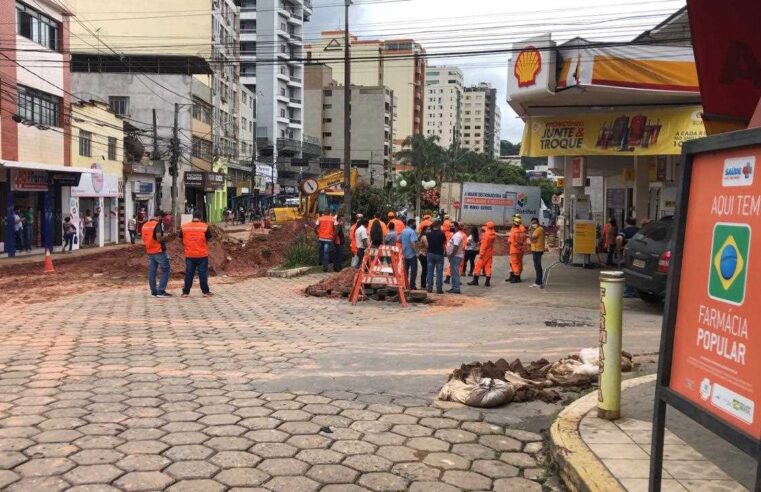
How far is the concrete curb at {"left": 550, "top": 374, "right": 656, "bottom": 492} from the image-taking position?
382cm

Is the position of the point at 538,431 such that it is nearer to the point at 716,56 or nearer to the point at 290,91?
the point at 716,56

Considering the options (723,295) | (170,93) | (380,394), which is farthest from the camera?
(170,93)

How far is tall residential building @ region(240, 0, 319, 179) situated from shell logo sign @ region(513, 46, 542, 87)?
244ft

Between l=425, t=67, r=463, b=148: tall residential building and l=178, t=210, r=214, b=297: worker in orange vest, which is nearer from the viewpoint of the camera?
l=178, t=210, r=214, b=297: worker in orange vest

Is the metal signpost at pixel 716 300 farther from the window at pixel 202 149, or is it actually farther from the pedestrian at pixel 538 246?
the window at pixel 202 149

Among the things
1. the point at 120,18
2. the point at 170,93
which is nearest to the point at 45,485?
the point at 170,93

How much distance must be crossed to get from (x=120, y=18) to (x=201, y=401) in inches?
2244

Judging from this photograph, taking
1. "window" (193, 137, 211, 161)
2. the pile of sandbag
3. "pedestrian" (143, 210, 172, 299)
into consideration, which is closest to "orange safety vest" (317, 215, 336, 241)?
"pedestrian" (143, 210, 172, 299)

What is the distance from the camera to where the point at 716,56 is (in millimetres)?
6801

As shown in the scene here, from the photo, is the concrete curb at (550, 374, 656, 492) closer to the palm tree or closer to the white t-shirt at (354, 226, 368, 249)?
the white t-shirt at (354, 226, 368, 249)

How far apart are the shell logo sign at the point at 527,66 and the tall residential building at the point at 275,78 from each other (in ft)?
244

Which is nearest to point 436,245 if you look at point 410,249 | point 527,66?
point 410,249

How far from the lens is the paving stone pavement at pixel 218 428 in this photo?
13.5 ft

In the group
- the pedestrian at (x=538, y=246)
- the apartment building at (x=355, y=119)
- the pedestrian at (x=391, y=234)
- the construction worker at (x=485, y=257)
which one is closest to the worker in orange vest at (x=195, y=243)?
the pedestrian at (x=391, y=234)
